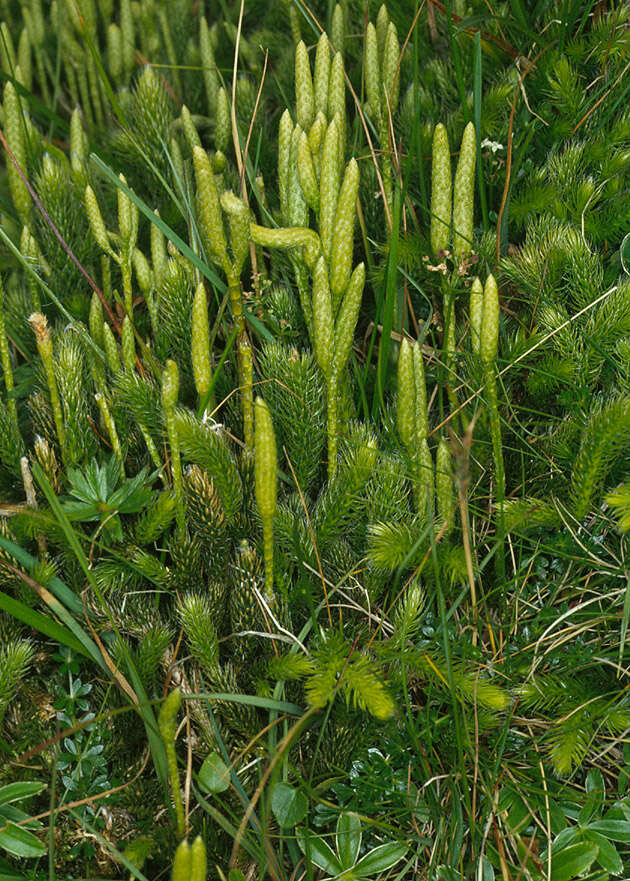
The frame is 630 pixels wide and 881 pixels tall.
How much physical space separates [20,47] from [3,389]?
1.21 meters

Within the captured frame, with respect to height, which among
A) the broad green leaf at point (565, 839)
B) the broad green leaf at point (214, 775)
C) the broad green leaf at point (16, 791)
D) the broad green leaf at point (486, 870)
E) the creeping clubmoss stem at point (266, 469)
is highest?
the creeping clubmoss stem at point (266, 469)

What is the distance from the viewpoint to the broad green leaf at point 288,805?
127 cm

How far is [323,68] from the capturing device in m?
1.55

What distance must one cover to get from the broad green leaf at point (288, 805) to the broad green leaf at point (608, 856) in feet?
1.49

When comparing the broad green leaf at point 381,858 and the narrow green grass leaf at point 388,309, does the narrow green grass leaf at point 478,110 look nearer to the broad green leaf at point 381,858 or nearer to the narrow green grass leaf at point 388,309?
the narrow green grass leaf at point 388,309

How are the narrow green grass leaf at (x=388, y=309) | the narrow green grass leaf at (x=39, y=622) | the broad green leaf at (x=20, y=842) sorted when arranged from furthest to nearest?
the narrow green grass leaf at (x=388, y=309)
the narrow green grass leaf at (x=39, y=622)
the broad green leaf at (x=20, y=842)

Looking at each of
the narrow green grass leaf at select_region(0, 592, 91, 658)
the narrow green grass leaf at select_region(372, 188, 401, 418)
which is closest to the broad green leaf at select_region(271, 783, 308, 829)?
the narrow green grass leaf at select_region(0, 592, 91, 658)

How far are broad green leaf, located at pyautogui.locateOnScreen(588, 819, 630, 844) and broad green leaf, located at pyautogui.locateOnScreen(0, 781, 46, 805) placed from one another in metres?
0.87

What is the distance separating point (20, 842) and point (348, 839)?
1.65ft

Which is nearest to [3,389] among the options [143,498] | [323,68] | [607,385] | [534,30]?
[143,498]

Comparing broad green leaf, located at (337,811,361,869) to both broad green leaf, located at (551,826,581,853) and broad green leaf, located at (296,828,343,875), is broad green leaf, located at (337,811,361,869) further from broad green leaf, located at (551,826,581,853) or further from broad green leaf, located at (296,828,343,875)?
broad green leaf, located at (551,826,581,853)

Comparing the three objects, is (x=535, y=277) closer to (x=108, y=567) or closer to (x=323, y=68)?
(x=323, y=68)

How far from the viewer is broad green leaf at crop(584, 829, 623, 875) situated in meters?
1.22

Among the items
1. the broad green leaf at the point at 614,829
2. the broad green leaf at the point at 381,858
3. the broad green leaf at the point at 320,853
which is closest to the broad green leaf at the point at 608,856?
the broad green leaf at the point at 614,829
